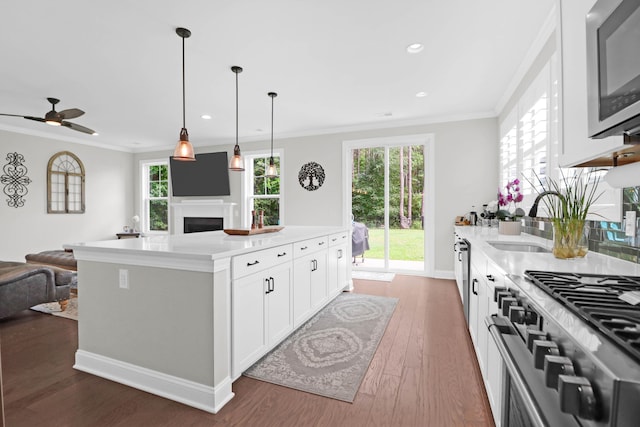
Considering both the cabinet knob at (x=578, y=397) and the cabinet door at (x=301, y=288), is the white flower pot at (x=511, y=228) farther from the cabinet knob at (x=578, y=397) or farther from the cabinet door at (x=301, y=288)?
the cabinet knob at (x=578, y=397)

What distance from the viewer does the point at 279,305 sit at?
95.8 inches

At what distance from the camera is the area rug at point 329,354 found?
204cm

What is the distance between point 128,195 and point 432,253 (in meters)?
7.13

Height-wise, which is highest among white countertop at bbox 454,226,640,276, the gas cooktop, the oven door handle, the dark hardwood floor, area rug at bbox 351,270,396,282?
the gas cooktop

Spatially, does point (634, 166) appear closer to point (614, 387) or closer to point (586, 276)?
point (586, 276)

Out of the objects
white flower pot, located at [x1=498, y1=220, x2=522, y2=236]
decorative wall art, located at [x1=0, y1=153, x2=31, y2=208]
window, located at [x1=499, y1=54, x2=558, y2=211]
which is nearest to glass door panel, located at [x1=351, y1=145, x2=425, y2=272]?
window, located at [x1=499, y1=54, x2=558, y2=211]

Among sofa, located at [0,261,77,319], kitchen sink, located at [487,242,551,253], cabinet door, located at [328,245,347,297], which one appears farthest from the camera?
cabinet door, located at [328,245,347,297]

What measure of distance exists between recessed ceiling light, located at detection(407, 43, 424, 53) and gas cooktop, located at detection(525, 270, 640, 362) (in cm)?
241

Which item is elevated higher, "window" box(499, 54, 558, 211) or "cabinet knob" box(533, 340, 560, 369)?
"window" box(499, 54, 558, 211)

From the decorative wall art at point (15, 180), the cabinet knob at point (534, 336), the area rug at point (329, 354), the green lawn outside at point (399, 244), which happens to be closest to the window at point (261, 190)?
the green lawn outside at point (399, 244)

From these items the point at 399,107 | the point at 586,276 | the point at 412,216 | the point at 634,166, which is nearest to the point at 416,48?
the point at 399,107

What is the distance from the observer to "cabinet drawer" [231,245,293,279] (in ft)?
6.35

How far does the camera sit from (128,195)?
7.57 metres

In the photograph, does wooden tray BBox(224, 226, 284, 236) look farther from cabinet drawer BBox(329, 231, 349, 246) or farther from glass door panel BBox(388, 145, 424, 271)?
glass door panel BBox(388, 145, 424, 271)
